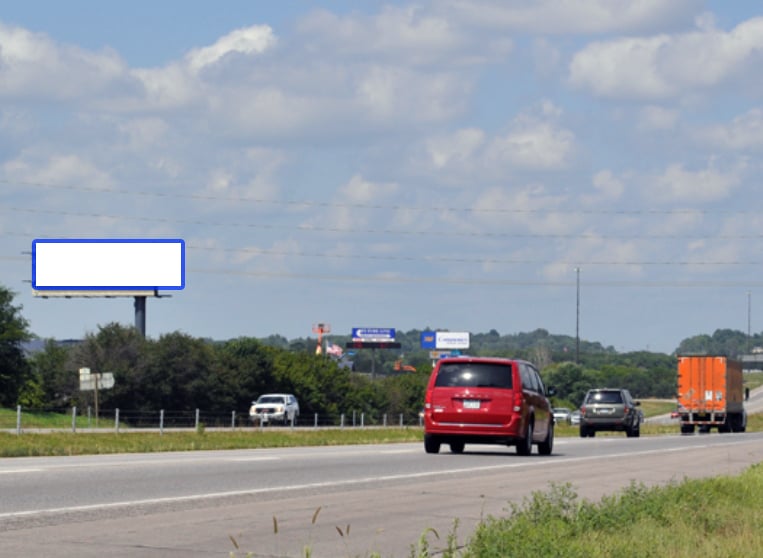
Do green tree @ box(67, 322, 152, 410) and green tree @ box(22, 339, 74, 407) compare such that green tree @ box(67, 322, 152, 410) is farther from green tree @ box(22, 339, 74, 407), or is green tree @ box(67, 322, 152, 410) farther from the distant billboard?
the distant billboard

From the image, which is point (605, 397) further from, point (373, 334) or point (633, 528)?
point (373, 334)

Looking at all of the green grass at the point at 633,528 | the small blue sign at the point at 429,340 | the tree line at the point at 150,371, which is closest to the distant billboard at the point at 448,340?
the small blue sign at the point at 429,340

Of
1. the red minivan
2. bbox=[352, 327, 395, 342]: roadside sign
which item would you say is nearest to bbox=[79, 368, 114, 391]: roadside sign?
the red minivan

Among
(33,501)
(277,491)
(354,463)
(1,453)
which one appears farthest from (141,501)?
(1,453)

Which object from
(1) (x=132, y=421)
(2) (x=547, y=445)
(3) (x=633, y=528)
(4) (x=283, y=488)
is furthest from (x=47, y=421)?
(3) (x=633, y=528)

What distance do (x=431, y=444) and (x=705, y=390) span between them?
1360 inches

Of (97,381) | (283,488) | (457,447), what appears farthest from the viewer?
(97,381)

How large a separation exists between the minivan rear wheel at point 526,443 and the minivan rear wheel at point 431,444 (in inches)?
61.5

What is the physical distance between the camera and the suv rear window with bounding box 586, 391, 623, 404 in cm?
5097

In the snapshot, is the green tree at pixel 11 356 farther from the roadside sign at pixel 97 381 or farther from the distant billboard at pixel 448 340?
the distant billboard at pixel 448 340

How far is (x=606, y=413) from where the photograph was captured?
167 ft

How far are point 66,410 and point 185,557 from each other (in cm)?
7132

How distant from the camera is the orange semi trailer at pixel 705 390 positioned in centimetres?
5925

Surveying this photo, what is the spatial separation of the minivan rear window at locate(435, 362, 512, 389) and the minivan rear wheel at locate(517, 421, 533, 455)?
120 cm
